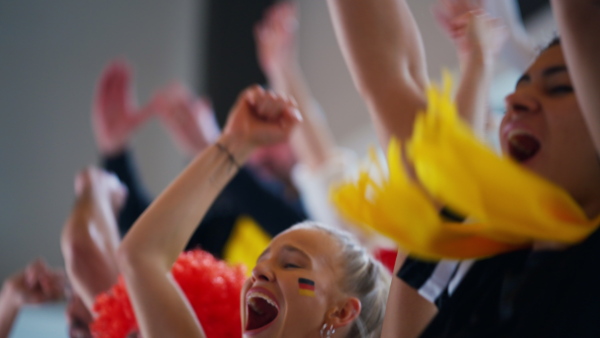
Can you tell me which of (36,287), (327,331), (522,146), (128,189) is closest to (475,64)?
(522,146)

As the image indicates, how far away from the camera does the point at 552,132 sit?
0.58m

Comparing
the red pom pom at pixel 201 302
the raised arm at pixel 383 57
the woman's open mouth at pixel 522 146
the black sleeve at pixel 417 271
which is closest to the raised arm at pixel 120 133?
the red pom pom at pixel 201 302

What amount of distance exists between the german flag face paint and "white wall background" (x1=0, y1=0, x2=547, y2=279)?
7.02 feet

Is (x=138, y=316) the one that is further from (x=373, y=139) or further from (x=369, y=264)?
(x=373, y=139)

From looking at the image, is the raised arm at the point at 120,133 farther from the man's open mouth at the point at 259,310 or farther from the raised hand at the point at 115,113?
the man's open mouth at the point at 259,310

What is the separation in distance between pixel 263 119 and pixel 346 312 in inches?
12.8

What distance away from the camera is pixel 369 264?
932 mm

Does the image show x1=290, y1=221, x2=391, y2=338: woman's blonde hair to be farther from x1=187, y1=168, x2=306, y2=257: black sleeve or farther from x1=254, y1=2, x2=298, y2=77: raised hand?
x1=254, y1=2, x2=298, y2=77: raised hand

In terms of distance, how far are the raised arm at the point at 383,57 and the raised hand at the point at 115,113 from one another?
1209mm

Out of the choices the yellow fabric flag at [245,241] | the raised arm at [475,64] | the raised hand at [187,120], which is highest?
the raised arm at [475,64]

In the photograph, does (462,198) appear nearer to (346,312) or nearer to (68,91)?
(346,312)

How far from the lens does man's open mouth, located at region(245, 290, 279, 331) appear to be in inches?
32.1

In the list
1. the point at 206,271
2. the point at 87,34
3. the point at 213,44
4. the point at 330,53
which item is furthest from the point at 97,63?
the point at 206,271

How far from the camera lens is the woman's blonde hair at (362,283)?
2.87 ft
